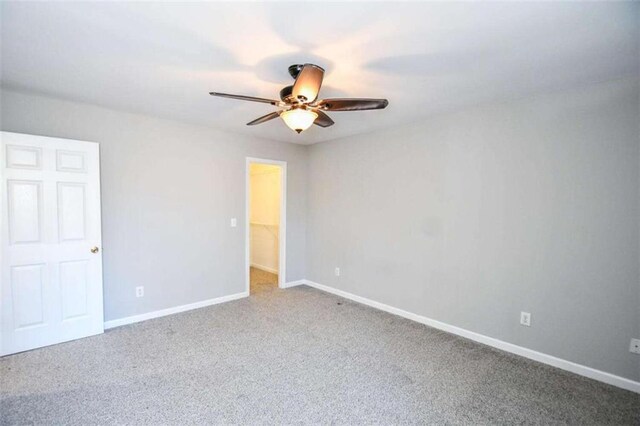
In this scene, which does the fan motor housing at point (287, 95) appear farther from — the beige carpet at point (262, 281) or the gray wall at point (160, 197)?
the beige carpet at point (262, 281)

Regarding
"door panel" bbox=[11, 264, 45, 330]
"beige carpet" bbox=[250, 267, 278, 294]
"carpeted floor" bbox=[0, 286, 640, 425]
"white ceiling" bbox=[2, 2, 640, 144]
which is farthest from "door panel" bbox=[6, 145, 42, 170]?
"beige carpet" bbox=[250, 267, 278, 294]

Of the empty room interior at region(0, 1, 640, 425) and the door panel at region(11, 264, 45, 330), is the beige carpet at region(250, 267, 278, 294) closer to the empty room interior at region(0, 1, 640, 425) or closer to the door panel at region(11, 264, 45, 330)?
the empty room interior at region(0, 1, 640, 425)

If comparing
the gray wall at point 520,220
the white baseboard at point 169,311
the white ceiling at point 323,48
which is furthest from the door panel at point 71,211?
the gray wall at point 520,220

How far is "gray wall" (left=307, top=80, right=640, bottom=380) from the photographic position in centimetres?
232

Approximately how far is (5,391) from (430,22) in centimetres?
376

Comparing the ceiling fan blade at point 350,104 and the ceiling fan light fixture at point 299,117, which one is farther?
the ceiling fan light fixture at point 299,117

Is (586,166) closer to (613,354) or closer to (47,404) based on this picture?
(613,354)

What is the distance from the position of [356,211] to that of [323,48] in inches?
104

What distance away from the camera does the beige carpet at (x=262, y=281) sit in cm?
480

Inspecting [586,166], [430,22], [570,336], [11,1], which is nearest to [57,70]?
[11,1]

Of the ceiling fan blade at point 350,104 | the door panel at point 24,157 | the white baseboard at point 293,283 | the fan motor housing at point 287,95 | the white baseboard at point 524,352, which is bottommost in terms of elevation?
the white baseboard at point 524,352

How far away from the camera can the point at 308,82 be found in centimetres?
184

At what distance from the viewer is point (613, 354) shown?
7.69 ft

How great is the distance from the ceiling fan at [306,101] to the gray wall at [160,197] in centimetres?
189
